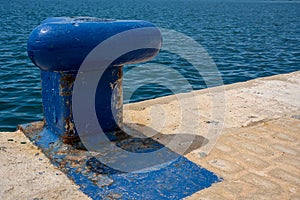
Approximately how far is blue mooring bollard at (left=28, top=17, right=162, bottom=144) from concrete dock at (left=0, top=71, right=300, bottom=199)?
312 mm

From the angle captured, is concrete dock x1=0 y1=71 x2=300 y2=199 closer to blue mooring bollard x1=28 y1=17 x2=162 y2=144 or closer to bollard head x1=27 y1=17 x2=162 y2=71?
blue mooring bollard x1=28 y1=17 x2=162 y2=144

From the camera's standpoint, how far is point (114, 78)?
9.34ft

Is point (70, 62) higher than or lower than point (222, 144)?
higher

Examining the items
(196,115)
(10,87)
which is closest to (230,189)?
(196,115)

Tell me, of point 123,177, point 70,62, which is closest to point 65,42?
point 70,62

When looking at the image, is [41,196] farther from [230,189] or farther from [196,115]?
[196,115]

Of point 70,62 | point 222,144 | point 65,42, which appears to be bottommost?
point 222,144

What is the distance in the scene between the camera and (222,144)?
114 inches

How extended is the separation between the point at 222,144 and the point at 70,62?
1322mm

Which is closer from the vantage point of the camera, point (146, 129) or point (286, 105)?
point (146, 129)

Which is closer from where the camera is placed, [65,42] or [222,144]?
[65,42]

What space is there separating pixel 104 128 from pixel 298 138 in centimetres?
159

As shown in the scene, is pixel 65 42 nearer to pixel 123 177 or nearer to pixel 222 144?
pixel 123 177

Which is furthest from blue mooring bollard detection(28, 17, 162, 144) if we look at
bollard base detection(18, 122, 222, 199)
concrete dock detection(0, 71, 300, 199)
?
concrete dock detection(0, 71, 300, 199)
